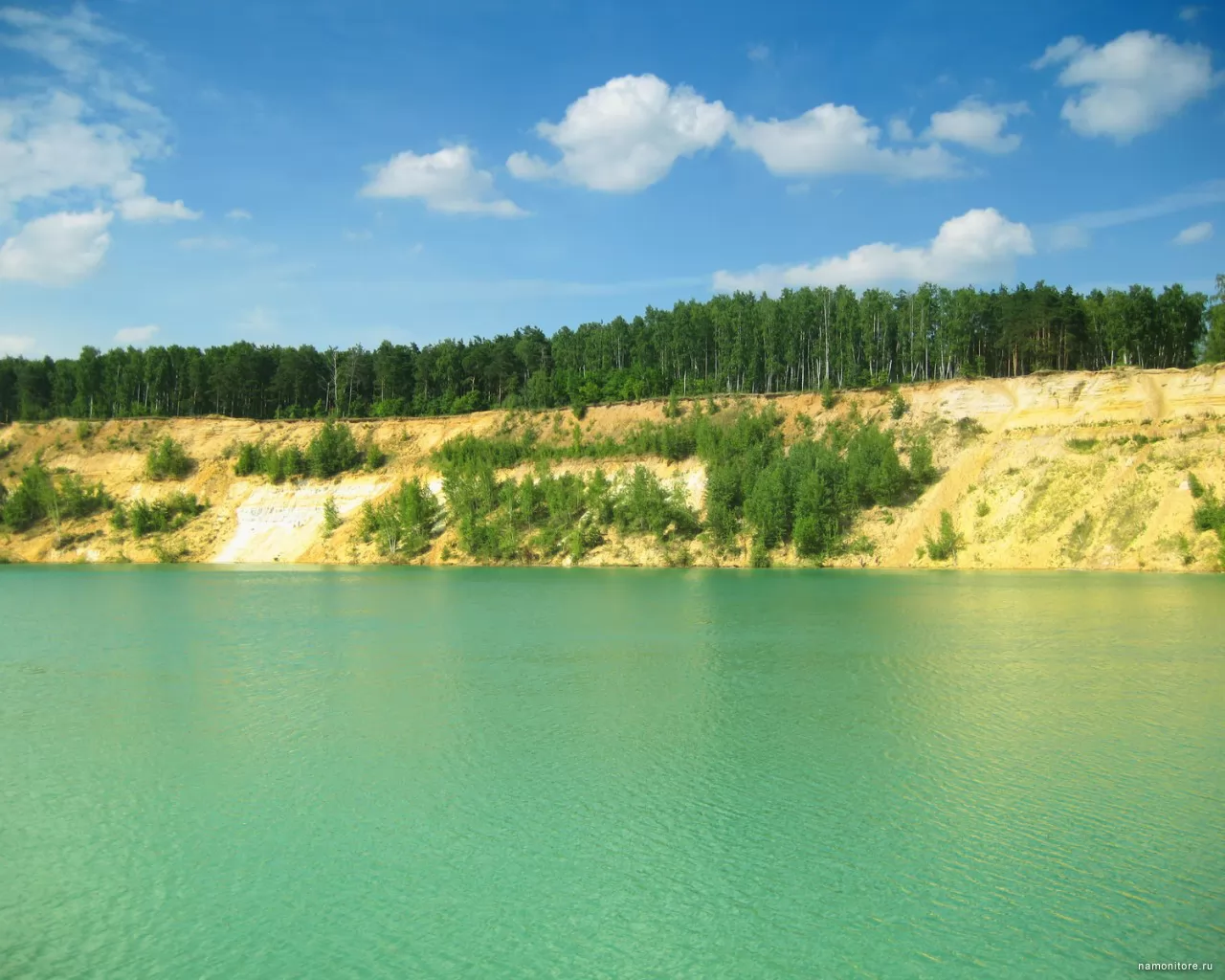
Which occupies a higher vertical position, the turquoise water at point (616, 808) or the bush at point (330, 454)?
the bush at point (330, 454)

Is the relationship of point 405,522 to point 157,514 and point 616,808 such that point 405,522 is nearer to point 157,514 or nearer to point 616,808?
point 157,514

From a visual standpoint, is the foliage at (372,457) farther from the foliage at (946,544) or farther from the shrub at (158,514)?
the foliage at (946,544)

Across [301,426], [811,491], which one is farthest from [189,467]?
[811,491]

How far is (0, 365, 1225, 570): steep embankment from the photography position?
204 ft

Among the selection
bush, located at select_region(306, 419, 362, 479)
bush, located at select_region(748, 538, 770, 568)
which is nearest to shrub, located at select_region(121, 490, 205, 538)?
bush, located at select_region(306, 419, 362, 479)

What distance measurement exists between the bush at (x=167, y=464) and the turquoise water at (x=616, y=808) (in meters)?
74.4

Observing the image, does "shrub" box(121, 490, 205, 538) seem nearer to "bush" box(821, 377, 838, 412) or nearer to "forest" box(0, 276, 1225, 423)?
"forest" box(0, 276, 1225, 423)

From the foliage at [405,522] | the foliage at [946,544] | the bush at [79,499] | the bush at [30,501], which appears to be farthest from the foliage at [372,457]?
the foliage at [946,544]

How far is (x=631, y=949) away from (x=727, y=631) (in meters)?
23.3

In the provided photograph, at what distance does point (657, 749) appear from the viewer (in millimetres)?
16938

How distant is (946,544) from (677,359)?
4540 cm

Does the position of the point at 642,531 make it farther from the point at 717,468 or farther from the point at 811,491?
the point at 811,491

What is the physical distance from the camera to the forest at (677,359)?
3386 inches

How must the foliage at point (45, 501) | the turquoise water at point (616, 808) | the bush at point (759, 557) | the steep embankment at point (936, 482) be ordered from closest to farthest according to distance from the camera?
1. the turquoise water at point (616, 808)
2. the steep embankment at point (936, 482)
3. the bush at point (759, 557)
4. the foliage at point (45, 501)
